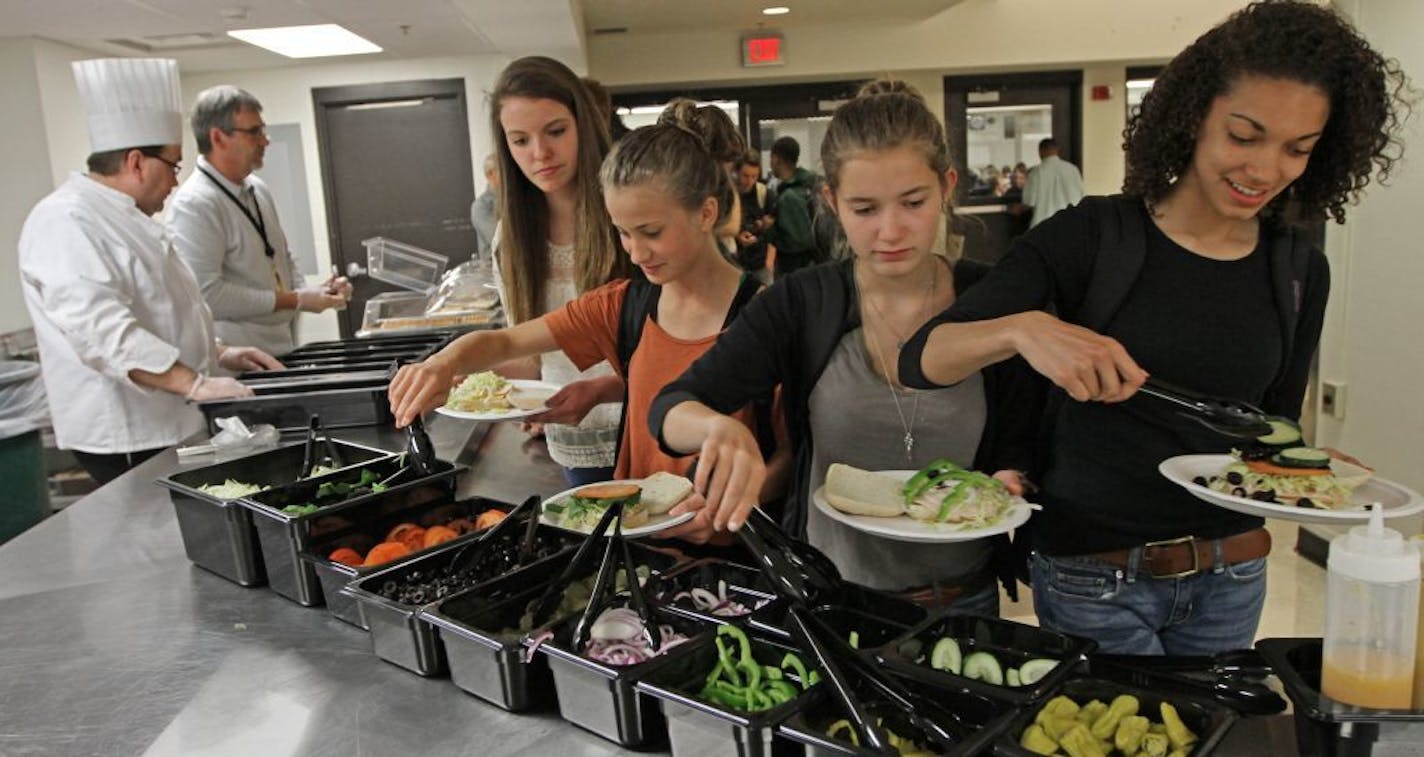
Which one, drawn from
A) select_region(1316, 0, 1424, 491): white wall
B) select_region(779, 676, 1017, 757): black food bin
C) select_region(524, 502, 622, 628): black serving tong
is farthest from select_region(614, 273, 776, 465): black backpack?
select_region(1316, 0, 1424, 491): white wall

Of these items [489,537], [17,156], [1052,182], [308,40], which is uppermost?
[308,40]

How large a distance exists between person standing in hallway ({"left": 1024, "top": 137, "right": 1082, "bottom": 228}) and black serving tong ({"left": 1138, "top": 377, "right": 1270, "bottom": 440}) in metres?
7.02

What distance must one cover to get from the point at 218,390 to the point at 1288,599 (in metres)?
3.31

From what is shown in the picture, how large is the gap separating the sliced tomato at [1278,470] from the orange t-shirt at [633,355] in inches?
28.9

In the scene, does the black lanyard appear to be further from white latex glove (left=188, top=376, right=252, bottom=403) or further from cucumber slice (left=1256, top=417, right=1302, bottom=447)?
cucumber slice (left=1256, top=417, right=1302, bottom=447)

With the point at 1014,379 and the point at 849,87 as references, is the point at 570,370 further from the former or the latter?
the point at 849,87

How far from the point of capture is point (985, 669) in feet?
3.45

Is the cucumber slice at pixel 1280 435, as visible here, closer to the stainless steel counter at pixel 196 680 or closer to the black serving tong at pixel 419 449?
the stainless steel counter at pixel 196 680

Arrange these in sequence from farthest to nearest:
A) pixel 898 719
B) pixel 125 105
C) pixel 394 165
A: pixel 394 165 < pixel 125 105 < pixel 898 719

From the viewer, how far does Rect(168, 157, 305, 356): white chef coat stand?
3633 mm

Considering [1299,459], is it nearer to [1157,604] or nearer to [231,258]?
[1157,604]

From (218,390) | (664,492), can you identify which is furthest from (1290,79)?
(218,390)

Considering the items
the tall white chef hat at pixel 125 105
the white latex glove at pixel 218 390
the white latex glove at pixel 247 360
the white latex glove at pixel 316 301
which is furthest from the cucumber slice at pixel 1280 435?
the white latex glove at pixel 316 301

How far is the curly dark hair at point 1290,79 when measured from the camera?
130cm
